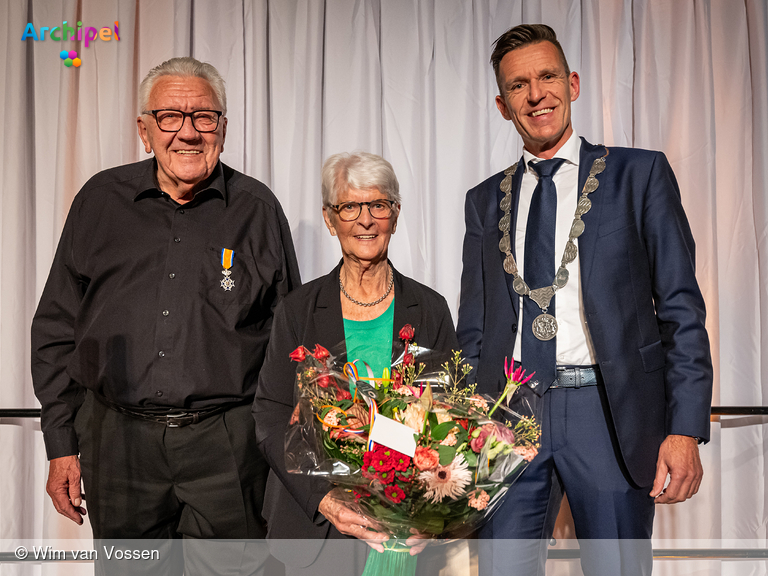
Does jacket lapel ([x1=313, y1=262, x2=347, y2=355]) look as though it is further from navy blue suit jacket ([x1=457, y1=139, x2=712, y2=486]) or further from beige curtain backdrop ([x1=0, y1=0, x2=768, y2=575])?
beige curtain backdrop ([x1=0, y1=0, x2=768, y2=575])

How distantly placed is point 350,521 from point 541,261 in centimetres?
90

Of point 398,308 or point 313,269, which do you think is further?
point 313,269

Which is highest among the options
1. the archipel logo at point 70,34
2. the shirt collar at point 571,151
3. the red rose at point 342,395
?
the archipel logo at point 70,34

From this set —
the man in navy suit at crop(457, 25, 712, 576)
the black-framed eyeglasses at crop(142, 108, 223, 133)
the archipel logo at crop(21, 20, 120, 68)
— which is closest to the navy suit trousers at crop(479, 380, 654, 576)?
the man in navy suit at crop(457, 25, 712, 576)

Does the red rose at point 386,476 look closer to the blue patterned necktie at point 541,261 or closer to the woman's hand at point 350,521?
the woman's hand at point 350,521

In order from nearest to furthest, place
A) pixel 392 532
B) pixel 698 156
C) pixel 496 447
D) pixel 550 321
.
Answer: pixel 496 447, pixel 392 532, pixel 550 321, pixel 698 156

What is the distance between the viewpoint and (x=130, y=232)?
6.84 ft

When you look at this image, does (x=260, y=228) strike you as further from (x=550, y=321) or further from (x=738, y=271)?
(x=738, y=271)

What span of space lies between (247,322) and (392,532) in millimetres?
1014

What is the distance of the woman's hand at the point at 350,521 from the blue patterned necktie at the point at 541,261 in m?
0.63

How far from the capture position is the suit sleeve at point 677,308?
1.62 m

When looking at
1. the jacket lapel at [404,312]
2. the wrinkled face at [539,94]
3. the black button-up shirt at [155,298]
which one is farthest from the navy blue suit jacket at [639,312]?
the black button-up shirt at [155,298]

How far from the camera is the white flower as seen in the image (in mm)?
1129

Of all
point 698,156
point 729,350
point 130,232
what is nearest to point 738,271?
point 729,350
